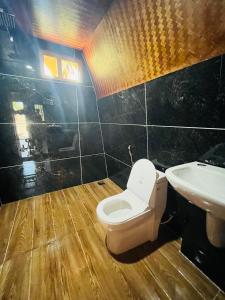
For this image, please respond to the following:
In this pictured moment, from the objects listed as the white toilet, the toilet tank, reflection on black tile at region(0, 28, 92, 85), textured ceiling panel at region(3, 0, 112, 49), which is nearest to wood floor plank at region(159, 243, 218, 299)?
the white toilet

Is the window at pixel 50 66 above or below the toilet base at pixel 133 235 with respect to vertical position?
above

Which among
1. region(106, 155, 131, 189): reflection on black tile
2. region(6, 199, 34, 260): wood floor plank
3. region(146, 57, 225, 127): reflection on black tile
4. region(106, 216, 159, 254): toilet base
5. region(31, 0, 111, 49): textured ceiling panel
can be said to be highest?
region(31, 0, 111, 49): textured ceiling panel

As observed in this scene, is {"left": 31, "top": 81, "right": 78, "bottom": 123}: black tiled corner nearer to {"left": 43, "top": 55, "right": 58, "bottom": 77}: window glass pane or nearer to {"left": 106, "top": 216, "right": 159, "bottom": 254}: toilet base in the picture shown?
{"left": 43, "top": 55, "right": 58, "bottom": 77}: window glass pane

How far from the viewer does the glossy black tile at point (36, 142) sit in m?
2.23

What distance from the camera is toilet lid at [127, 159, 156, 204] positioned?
140 cm

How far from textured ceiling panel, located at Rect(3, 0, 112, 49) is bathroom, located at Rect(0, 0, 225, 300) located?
16 millimetres

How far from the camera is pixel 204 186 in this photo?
1110mm

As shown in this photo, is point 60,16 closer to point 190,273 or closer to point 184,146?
point 184,146

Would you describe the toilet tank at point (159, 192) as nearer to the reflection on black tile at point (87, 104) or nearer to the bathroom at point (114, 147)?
the bathroom at point (114, 147)

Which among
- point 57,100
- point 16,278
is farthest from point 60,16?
point 16,278

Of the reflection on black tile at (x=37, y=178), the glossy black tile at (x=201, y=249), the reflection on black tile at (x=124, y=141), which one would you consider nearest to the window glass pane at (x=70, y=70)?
the reflection on black tile at (x=124, y=141)

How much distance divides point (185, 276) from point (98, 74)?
2.59 meters

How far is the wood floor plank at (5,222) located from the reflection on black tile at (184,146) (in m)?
1.78

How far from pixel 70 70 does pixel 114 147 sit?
4.80 feet
